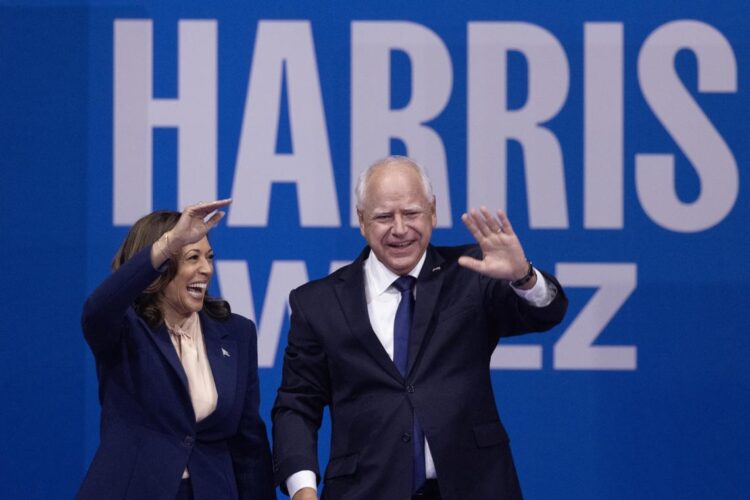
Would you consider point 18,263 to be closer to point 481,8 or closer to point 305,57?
point 305,57

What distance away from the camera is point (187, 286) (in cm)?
303

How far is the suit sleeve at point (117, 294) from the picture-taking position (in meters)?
2.73

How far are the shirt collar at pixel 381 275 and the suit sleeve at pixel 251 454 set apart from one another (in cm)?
42

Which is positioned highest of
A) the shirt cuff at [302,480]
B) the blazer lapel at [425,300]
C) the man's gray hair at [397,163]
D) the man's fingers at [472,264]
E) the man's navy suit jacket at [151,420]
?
the man's gray hair at [397,163]

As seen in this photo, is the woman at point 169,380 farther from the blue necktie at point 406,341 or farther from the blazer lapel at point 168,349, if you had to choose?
the blue necktie at point 406,341

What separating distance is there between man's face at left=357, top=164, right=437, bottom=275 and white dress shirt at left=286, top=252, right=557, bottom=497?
5cm

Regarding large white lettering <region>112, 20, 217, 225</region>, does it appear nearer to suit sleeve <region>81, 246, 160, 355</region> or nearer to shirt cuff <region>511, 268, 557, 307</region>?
suit sleeve <region>81, 246, 160, 355</region>

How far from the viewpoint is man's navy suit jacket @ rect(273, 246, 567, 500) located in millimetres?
2789

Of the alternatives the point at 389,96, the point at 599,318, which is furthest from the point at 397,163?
the point at 599,318

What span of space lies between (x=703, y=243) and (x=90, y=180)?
7.94 ft

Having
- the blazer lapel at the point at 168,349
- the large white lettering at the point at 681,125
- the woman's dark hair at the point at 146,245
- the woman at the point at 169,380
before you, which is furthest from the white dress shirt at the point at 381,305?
the large white lettering at the point at 681,125

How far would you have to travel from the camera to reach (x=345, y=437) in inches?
114

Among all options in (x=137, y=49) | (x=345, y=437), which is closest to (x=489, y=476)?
(x=345, y=437)

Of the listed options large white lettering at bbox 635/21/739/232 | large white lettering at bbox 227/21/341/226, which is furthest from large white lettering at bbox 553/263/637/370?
large white lettering at bbox 227/21/341/226
